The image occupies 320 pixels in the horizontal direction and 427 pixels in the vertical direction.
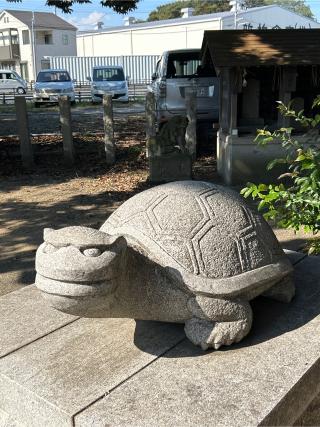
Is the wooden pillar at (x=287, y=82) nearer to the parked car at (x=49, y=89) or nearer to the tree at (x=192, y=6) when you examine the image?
the parked car at (x=49, y=89)

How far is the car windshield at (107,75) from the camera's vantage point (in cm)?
2292

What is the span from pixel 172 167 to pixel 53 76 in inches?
641

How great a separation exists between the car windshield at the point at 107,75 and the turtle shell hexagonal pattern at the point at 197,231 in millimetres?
21102

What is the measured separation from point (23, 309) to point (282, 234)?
128 inches

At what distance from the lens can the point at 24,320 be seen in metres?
2.98

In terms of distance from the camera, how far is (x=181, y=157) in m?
7.68

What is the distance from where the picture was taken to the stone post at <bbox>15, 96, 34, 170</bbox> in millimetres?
8633

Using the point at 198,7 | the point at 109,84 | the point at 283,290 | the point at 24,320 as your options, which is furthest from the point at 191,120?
the point at 198,7

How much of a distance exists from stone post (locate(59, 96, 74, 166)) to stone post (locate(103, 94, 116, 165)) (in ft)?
2.18

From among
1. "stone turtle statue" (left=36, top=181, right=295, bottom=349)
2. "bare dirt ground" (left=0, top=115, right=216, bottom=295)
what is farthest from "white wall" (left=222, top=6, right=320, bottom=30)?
"stone turtle statue" (left=36, top=181, right=295, bottom=349)

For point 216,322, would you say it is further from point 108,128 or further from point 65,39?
point 65,39

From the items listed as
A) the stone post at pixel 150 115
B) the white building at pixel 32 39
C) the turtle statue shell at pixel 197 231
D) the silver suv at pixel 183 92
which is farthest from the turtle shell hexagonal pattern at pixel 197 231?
the white building at pixel 32 39

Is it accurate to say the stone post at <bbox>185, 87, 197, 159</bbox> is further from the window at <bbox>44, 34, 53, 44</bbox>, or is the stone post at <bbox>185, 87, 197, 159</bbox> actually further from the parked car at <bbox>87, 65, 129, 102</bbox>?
the window at <bbox>44, 34, 53, 44</bbox>

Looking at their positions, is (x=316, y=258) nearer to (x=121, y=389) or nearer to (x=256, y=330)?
(x=256, y=330)
